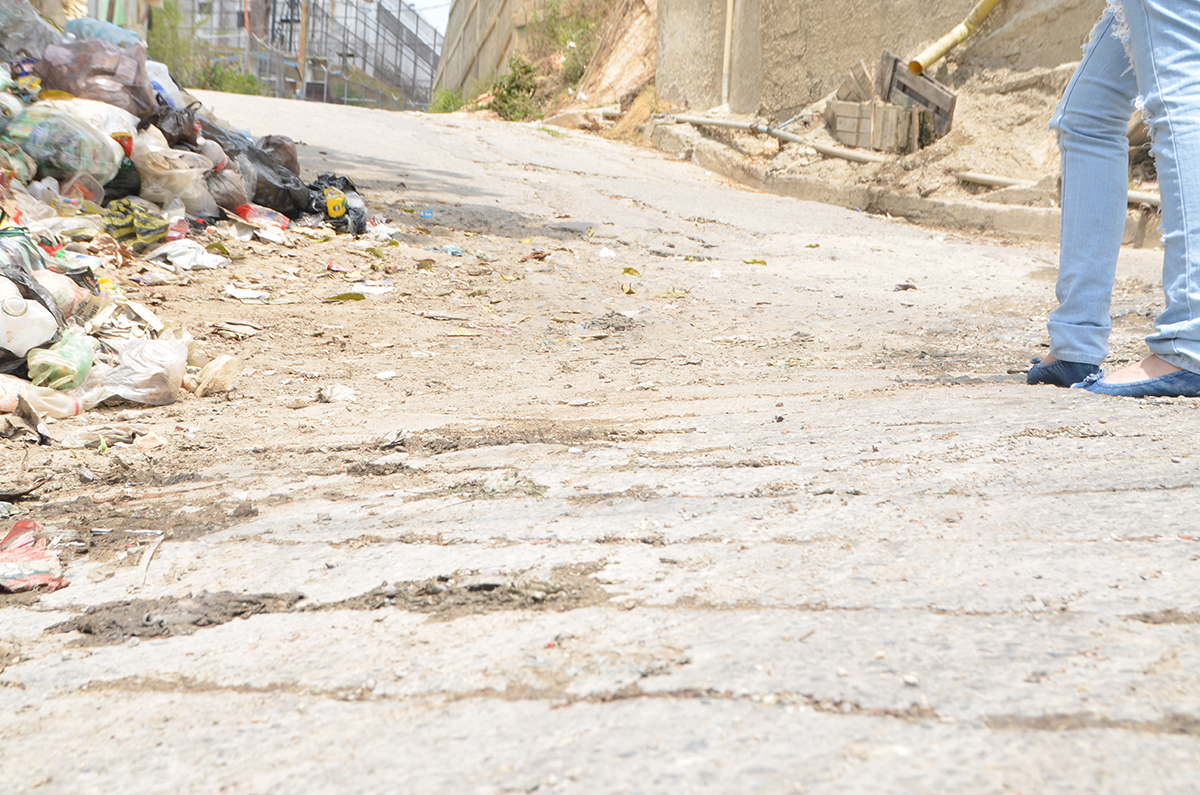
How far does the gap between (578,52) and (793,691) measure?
15.7 m

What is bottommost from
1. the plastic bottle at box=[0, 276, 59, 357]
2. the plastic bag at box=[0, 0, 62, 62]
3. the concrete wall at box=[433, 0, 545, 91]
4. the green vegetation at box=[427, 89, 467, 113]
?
the plastic bottle at box=[0, 276, 59, 357]

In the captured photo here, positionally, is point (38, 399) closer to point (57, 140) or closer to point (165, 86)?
point (57, 140)

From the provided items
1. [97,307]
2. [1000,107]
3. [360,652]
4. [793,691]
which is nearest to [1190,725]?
[793,691]

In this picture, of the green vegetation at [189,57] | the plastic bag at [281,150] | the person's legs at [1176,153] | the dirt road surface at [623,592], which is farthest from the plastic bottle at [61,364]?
the green vegetation at [189,57]

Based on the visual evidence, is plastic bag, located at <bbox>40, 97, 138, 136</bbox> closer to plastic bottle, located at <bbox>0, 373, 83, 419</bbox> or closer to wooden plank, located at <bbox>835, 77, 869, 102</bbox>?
plastic bottle, located at <bbox>0, 373, 83, 419</bbox>


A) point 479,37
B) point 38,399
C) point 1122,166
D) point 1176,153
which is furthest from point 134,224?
point 479,37

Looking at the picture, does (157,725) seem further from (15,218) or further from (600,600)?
(15,218)

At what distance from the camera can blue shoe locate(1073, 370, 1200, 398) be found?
1.92 meters

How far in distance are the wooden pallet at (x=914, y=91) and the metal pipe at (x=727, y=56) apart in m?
3.50

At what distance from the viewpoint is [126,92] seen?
4.66 metres

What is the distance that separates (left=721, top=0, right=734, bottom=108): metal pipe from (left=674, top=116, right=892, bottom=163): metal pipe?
2.35 feet

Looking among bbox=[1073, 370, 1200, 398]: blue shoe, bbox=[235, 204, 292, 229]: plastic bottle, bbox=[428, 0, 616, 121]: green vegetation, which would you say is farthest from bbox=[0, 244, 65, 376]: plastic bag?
bbox=[428, 0, 616, 121]: green vegetation

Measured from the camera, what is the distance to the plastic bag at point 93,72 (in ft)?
15.1

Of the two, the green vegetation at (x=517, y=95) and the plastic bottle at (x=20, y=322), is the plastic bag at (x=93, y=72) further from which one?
the green vegetation at (x=517, y=95)
